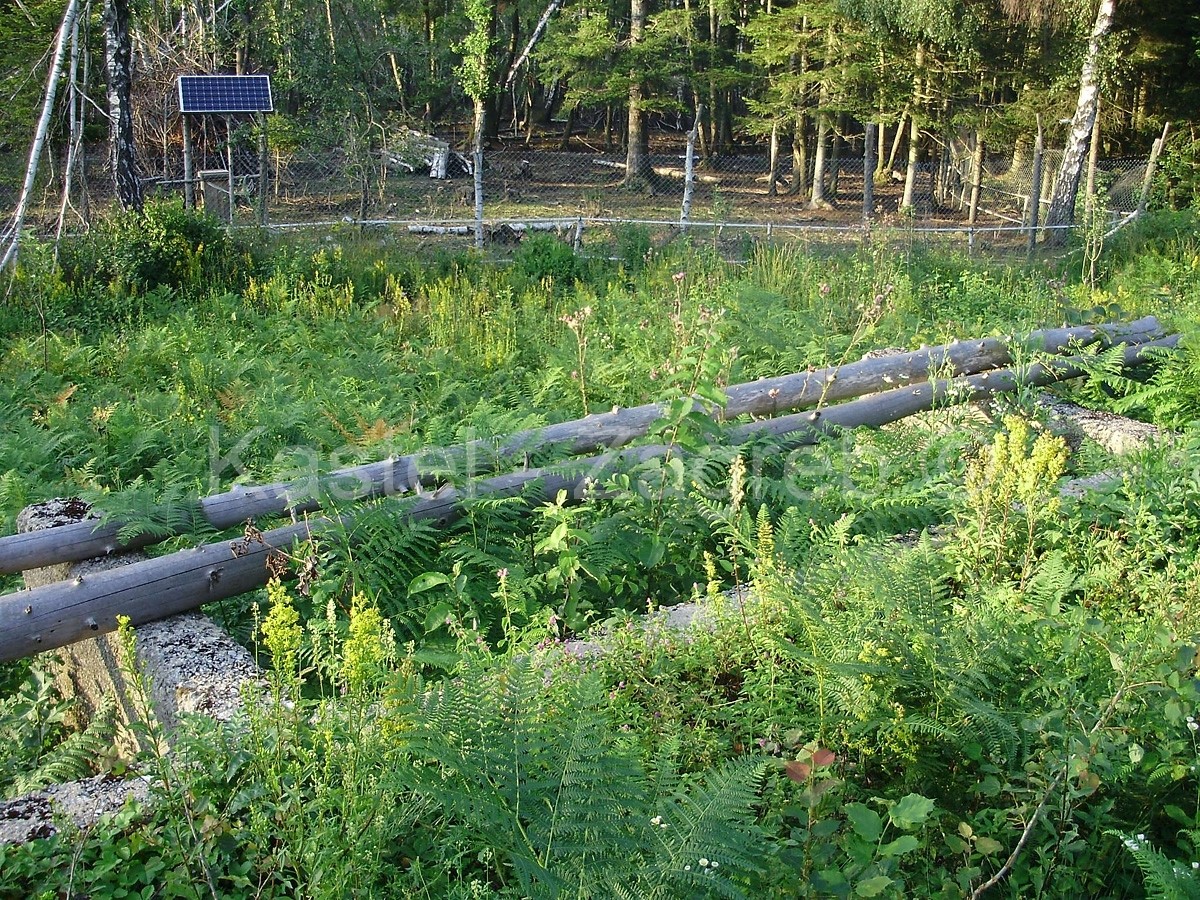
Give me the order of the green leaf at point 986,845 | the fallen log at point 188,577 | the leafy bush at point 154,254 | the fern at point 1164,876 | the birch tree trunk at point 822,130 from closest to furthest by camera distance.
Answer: the fern at point 1164,876
the green leaf at point 986,845
the fallen log at point 188,577
the leafy bush at point 154,254
the birch tree trunk at point 822,130

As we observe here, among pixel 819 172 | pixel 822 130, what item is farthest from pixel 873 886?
pixel 819 172

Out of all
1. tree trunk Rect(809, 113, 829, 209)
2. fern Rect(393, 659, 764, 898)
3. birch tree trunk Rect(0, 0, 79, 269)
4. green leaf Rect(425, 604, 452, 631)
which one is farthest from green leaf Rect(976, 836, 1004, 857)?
tree trunk Rect(809, 113, 829, 209)

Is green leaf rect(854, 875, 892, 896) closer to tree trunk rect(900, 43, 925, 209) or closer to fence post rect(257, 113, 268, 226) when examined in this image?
fence post rect(257, 113, 268, 226)

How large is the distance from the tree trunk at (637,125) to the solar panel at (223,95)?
40.0ft

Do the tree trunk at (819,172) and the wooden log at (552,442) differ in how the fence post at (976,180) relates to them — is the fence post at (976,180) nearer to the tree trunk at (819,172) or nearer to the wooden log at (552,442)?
the tree trunk at (819,172)

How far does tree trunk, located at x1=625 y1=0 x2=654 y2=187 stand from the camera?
82.7ft

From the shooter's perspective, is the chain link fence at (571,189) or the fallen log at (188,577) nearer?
the fallen log at (188,577)

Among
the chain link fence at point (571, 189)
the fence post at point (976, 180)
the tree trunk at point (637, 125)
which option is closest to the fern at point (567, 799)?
the chain link fence at point (571, 189)

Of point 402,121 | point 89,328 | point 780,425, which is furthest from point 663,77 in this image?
point 780,425

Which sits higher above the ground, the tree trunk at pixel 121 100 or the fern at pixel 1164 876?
the tree trunk at pixel 121 100

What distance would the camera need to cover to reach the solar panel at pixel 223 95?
573 inches

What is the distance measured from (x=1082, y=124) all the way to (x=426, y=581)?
16.7 meters

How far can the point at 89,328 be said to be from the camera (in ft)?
30.6

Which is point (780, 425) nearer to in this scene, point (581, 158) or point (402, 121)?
point (402, 121)
